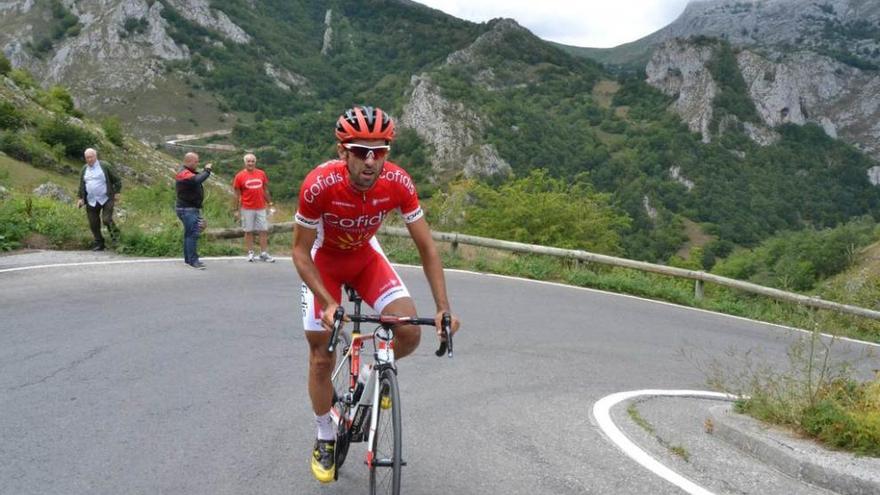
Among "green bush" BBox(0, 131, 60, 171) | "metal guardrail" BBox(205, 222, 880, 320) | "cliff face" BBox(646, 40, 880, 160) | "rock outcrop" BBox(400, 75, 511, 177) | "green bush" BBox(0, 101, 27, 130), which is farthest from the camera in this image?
"cliff face" BBox(646, 40, 880, 160)

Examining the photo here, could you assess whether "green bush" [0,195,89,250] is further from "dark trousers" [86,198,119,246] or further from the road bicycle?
the road bicycle

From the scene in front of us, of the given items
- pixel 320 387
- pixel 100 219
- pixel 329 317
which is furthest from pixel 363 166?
pixel 100 219

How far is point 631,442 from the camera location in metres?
5.01

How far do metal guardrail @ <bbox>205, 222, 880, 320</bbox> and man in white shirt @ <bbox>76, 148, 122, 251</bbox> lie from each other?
1.92 meters

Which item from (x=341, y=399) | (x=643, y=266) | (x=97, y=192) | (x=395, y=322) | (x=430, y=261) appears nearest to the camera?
(x=395, y=322)

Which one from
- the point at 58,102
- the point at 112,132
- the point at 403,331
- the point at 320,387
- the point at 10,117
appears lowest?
the point at 320,387

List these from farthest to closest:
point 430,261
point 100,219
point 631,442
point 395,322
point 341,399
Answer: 1. point 100,219
2. point 631,442
3. point 341,399
4. point 430,261
5. point 395,322

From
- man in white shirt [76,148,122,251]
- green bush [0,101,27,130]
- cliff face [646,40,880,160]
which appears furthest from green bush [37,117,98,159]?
cliff face [646,40,880,160]

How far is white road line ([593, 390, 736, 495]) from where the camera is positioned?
14.1 feet

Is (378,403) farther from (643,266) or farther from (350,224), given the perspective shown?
(643,266)

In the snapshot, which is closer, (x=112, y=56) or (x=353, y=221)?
(x=353, y=221)

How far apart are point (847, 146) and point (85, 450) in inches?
8062

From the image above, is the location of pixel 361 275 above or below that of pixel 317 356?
above

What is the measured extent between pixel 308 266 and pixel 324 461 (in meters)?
1.18
